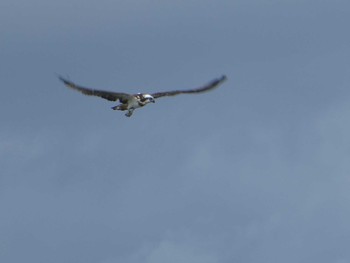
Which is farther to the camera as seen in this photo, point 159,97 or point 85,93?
point 159,97

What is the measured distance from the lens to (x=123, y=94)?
4493 inches

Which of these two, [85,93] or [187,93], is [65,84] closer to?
[85,93]

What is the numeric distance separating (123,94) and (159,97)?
661cm

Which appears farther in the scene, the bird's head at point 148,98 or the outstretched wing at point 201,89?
the bird's head at point 148,98

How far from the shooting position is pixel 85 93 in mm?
110625

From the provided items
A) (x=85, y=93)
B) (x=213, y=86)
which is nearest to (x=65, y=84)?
(x=85, y=93)

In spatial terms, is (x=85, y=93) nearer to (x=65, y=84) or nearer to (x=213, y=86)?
(x=65, y=84)

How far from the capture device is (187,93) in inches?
4621

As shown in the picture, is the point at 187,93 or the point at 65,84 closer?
the point at 65,84

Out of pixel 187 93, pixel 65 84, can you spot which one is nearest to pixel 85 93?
pixel 65 84

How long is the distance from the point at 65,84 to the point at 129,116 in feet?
20.4

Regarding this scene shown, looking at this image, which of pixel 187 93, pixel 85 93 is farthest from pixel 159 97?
pixel 85 93

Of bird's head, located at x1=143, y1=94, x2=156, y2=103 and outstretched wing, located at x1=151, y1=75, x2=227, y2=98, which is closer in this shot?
outstretched wing, located at x1=151, y1=75, x2=227, y2=98

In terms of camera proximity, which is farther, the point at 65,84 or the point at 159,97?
the point at 159,97
